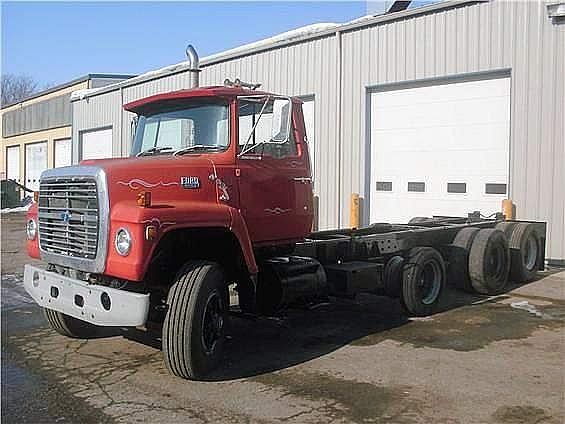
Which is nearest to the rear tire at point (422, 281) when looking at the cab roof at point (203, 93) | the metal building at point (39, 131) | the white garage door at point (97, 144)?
the cab roof at point (203, 93)

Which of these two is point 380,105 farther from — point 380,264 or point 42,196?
point 42,196

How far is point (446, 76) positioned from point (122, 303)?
1096cm

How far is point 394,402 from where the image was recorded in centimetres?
527

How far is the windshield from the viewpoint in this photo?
6762 mm

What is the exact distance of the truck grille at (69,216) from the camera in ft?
19.2

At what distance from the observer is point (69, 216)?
6145 millimetres

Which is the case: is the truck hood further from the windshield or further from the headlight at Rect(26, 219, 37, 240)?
the headlight at Rect(26, 219, 37, 240)

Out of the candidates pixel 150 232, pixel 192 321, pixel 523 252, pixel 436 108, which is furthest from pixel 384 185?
pixel 150 232

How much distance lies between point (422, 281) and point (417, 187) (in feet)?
22.1

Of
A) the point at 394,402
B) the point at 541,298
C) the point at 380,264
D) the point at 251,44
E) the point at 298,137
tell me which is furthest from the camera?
the point at 251,44

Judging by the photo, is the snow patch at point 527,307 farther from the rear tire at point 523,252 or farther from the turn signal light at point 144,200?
the turn signal light at point 144,200

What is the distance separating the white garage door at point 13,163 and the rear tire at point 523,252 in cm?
4005

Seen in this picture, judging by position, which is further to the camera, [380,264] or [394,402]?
[380,264]

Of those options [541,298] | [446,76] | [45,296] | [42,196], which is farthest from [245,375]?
[446,76]
